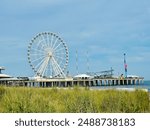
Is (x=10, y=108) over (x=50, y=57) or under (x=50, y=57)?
under

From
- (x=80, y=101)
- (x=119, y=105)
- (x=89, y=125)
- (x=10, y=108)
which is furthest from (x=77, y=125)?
(x=119, y=105)

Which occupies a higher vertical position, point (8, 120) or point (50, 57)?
point (50, 57)

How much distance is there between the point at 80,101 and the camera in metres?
10.1

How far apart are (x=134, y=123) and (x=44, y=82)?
2551 inches

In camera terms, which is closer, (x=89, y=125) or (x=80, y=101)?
(x=89, y=125)

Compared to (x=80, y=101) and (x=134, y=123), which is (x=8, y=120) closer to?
(x=134, y=123)

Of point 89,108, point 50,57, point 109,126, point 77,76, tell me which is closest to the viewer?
point 109,126

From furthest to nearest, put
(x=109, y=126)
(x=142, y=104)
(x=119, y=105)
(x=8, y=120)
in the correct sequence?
(x=142, y=104)
(x=119, y=105)
(x=8, y=120)
(x=109, y=126)

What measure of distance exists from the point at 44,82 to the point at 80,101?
195 ft

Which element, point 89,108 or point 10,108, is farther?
point 89,108

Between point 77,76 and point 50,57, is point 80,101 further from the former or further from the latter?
point 77,76

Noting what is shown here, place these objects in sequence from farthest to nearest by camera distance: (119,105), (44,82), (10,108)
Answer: (44,82) → (119,105) → (10,108)

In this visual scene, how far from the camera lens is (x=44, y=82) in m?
69.2

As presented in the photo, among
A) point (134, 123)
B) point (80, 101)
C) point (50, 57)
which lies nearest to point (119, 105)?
point (80, 101)
